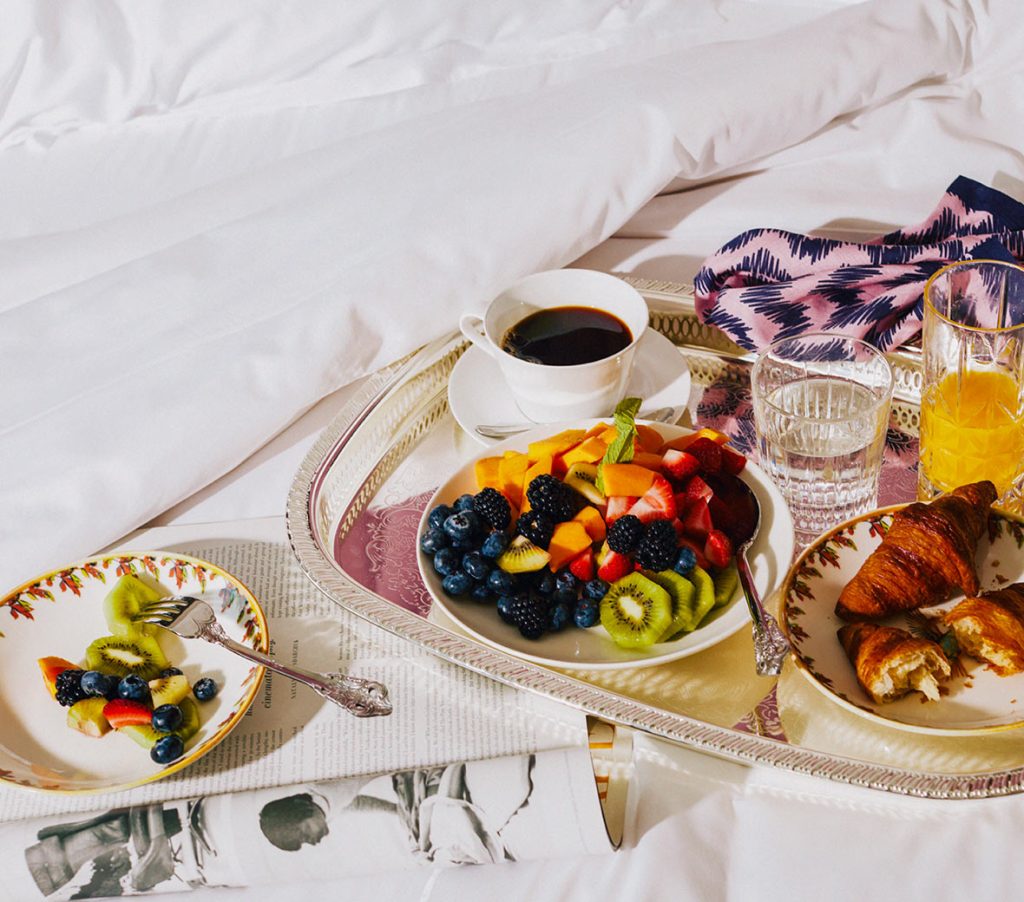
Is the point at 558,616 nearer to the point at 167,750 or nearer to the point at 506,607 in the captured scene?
the point at 506,607

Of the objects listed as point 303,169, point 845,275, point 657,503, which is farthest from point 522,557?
point 303,169

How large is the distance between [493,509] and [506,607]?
0.09m

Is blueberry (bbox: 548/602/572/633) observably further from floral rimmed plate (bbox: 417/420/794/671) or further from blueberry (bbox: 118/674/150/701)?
blueberry (bbox: 118/674/150/701)

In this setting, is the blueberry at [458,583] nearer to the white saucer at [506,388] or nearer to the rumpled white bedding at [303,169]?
the white saucer at [506,388]

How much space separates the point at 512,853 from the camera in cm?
89

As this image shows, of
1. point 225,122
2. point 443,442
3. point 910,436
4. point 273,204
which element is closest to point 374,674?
point 443,442

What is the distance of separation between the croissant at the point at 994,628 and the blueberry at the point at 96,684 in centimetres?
73

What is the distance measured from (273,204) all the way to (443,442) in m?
0.49

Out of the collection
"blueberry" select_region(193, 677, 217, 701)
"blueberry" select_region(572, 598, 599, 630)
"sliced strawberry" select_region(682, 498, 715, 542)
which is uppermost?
"sliced strawberry" select_region(682, 498, 715, 542)

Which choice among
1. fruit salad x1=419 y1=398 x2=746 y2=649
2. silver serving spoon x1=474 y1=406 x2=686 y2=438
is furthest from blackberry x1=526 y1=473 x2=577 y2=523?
silver serving spoon x1=474 y1=406 x2=686 y2=438

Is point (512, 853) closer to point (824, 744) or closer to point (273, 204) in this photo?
point (824, 744)

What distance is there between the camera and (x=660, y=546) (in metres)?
0.95

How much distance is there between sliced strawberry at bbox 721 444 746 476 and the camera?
3.51ft

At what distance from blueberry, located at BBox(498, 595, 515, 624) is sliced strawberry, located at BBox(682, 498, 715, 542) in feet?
0.56
